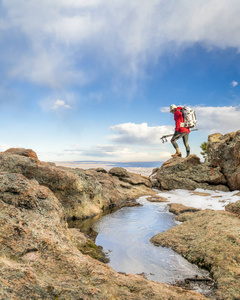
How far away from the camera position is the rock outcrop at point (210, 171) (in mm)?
15469

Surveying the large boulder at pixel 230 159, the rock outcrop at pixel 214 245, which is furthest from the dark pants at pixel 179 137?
the rock outcrop at pixel 214 245

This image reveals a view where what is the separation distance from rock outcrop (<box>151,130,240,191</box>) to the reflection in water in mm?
7142

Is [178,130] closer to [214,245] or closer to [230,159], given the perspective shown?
[230,159]

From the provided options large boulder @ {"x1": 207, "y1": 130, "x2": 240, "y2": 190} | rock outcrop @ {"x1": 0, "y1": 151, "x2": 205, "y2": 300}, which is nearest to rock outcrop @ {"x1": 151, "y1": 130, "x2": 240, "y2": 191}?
large boulder @ {"x1": 207, "y1": 130, "x2": 240, "y2": 190}

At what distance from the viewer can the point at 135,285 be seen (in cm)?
306

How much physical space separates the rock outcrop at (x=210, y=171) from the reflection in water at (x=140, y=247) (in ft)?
23.4

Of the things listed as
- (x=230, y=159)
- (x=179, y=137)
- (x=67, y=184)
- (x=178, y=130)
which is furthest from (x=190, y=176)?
(x=67, y=184)

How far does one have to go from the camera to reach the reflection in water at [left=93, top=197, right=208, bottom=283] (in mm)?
4668

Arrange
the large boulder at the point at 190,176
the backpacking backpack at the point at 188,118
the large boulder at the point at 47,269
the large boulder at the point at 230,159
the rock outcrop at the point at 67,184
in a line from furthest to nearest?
1. the backpacking backpack at the point at 188,118
2. the large boulder at the point at 190,176
3. the large boulder at the point at 230,159
4. the rock outcrop at the point at 67,184
5. the large boulder at the point at 47,269

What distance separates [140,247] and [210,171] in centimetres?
1266

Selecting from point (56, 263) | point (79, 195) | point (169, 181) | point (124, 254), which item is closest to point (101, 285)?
point (56, 263)

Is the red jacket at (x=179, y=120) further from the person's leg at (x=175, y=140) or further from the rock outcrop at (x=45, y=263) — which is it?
the rock outcrop at (x=45, y=263)

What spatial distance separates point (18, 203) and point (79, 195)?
5.80 metres

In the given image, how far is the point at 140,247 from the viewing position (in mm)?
5941
